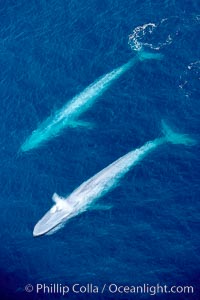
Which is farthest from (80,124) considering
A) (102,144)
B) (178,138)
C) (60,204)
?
(178,138)

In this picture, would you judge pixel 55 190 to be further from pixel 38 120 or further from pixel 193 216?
pixel 193 216

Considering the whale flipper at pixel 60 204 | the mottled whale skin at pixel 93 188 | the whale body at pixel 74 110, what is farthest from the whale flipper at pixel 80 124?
the whale flipper at pixel 60 204

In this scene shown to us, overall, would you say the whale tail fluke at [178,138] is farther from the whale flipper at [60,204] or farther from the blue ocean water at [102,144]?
the whale flipper at [60,204]

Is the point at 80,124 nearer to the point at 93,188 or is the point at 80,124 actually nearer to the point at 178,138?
the point at 93,188

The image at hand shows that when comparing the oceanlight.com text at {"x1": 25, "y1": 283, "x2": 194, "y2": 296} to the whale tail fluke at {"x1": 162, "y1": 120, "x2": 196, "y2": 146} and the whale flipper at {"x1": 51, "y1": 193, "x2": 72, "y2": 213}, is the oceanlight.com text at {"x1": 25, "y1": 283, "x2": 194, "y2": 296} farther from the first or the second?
the whale tail fluke at {"x1": 162, "y1": 120, "x2": 196, "y2": 146}

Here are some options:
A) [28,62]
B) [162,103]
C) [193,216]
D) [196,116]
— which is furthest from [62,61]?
[193,216]

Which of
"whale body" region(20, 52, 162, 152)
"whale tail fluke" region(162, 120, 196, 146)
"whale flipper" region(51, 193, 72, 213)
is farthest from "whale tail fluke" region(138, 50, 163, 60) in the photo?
"whale flipper" region(51, 193, 72, 213)
